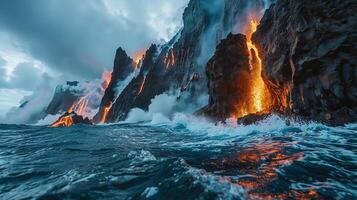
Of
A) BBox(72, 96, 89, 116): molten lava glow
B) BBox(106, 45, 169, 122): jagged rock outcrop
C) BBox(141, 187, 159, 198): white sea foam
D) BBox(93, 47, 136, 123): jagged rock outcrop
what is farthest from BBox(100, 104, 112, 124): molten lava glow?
BBox(141, 187, 159, 198): white sea foam

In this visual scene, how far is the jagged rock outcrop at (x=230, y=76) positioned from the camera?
1441 inches

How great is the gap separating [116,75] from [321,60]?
122 metres

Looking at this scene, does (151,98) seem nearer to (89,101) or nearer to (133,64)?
(133,64)

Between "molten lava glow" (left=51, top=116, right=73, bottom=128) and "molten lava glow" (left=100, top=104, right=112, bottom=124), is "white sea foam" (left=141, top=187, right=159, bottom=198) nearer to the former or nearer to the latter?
"molten lava glow" (left=51, top=116, right=73, bottom=128)

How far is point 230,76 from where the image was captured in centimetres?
3712

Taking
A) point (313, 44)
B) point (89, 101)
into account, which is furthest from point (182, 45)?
point (89, 101)

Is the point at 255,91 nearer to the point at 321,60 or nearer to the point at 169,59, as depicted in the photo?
the point at 321,60

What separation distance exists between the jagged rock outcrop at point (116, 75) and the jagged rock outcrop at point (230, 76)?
315 ft

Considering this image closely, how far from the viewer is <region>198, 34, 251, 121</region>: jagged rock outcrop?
36.6 metres

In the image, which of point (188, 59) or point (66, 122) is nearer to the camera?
point (66, 122)

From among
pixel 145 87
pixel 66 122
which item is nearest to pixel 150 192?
pixel 66 122

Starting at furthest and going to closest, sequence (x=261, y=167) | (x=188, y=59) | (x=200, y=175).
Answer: (x=188, y=59), (x=261, y=167), (x=200, y=175)

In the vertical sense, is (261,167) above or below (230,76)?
below

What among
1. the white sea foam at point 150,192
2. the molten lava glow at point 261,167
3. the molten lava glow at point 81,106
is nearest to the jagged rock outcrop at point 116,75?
the molten lava glow at point 81,106
